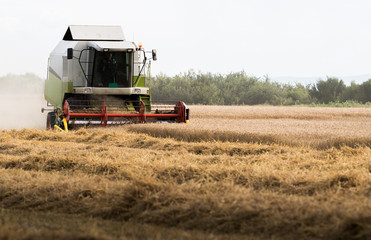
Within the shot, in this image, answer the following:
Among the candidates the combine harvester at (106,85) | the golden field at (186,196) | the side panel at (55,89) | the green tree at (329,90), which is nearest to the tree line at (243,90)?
the green tree at (329,90)

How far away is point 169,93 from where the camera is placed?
4612 cm

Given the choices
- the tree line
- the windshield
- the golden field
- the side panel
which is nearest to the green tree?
A: the tree line

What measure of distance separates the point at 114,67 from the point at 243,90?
1315 inches

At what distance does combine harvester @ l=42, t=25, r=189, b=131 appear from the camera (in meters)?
14.5

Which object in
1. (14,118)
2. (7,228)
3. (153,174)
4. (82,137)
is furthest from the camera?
(14,118)

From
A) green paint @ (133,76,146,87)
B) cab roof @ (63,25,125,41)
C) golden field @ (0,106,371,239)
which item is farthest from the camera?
cab roof @ (63,25,125,41)

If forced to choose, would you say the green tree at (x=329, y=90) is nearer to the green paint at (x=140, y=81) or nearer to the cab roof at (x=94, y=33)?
the cab roof at (x=94, y=33)

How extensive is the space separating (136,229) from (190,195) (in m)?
0.88

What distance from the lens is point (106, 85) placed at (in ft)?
49.9

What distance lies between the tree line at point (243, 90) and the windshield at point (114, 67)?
29.3m

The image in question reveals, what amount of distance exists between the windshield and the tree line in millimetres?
29277

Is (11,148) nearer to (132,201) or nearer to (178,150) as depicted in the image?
(178,150)

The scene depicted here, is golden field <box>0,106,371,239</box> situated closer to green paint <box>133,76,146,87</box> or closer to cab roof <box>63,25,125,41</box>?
green paint <box>133,76,146,87</box>

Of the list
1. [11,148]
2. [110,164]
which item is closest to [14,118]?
[11,148]
